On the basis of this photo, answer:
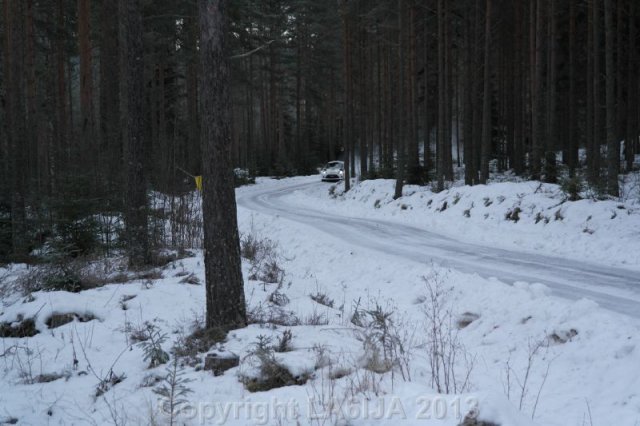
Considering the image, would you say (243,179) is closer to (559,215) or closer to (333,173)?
(333,173)

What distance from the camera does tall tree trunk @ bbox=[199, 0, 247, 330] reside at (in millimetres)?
5840

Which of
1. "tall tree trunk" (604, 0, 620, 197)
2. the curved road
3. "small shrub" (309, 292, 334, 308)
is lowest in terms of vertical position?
"small shrub" (309, 292, 334, 308)

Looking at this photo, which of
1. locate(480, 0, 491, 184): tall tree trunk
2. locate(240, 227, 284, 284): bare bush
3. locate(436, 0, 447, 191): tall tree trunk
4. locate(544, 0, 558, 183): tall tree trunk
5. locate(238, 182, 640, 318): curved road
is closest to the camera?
locate(238, 182, 640, 318): curved road

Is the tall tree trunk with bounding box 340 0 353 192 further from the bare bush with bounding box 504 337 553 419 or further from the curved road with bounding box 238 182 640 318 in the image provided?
the bare bush with bounding box 504 337 553 419

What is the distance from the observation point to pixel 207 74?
586cm

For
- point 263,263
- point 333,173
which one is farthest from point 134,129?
point 333,173

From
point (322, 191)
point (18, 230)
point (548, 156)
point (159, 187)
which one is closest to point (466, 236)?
point (548, 156)

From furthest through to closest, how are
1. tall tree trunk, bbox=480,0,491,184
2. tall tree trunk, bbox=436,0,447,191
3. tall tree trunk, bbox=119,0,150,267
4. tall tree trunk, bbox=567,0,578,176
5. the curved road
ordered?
tall tree trunk, bbox=567,0,578,176 < tall tree trunk, bbox=436,0,447,191 < tall tree trunk, bbox=480,0,491,184 < tall tree trunk, bbox=119,0,150,267 < the curved road

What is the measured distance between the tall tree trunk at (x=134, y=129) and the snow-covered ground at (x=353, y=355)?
92 centimetres

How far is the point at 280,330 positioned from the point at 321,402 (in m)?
2.09

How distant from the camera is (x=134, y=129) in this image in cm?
958

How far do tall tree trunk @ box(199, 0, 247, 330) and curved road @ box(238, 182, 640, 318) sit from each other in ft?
17.4

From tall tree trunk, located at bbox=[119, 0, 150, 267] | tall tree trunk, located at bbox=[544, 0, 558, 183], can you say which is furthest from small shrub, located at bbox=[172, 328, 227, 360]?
tall tree trunk, located at bbox=[544, 0, 558, 183]

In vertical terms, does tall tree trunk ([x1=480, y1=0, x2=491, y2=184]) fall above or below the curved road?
above
